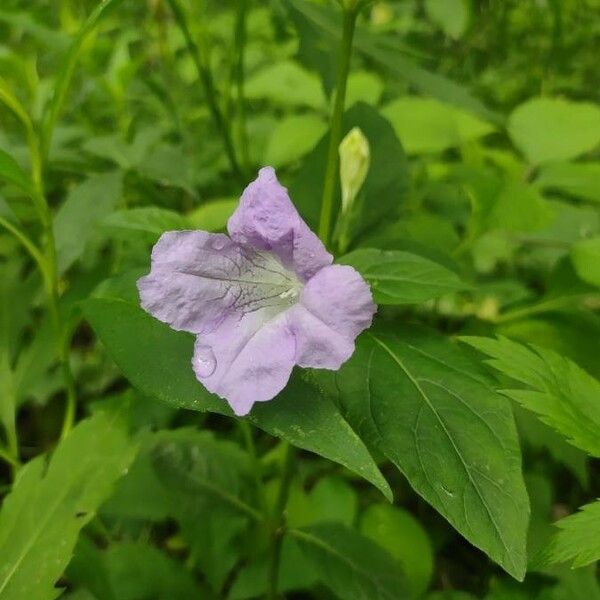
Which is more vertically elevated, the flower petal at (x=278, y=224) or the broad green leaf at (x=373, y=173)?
the flower petal at (x=278, y=224)

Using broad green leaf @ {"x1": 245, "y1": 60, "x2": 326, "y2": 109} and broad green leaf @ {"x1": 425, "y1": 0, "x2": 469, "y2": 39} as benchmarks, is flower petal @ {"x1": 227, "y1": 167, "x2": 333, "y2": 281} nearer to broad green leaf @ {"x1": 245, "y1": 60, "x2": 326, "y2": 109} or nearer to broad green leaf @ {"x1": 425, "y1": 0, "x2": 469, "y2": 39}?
broad green leaf @ {"x1": 425, "y1": 0, "x2": 469, "y2": 39}

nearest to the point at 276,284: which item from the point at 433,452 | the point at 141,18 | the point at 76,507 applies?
the point at 433,452

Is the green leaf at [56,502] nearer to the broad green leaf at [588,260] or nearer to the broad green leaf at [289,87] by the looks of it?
the broad green leaf at [588,260]

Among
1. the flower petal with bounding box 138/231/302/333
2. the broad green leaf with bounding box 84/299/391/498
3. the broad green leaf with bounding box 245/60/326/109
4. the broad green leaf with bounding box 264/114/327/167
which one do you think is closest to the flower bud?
the flower petal with bounding box 138/231/302/333

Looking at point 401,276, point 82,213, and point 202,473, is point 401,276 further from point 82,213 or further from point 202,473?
point 82,213

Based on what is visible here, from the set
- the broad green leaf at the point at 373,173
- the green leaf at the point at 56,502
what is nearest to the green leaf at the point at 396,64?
the broad green leaf at the point at 373,173

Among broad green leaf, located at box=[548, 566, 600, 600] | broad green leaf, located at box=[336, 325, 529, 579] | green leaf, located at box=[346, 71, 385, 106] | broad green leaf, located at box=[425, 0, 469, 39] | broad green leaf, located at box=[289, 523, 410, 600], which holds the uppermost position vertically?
broad green leaf, located at box=[425, 0, 469, 39]
